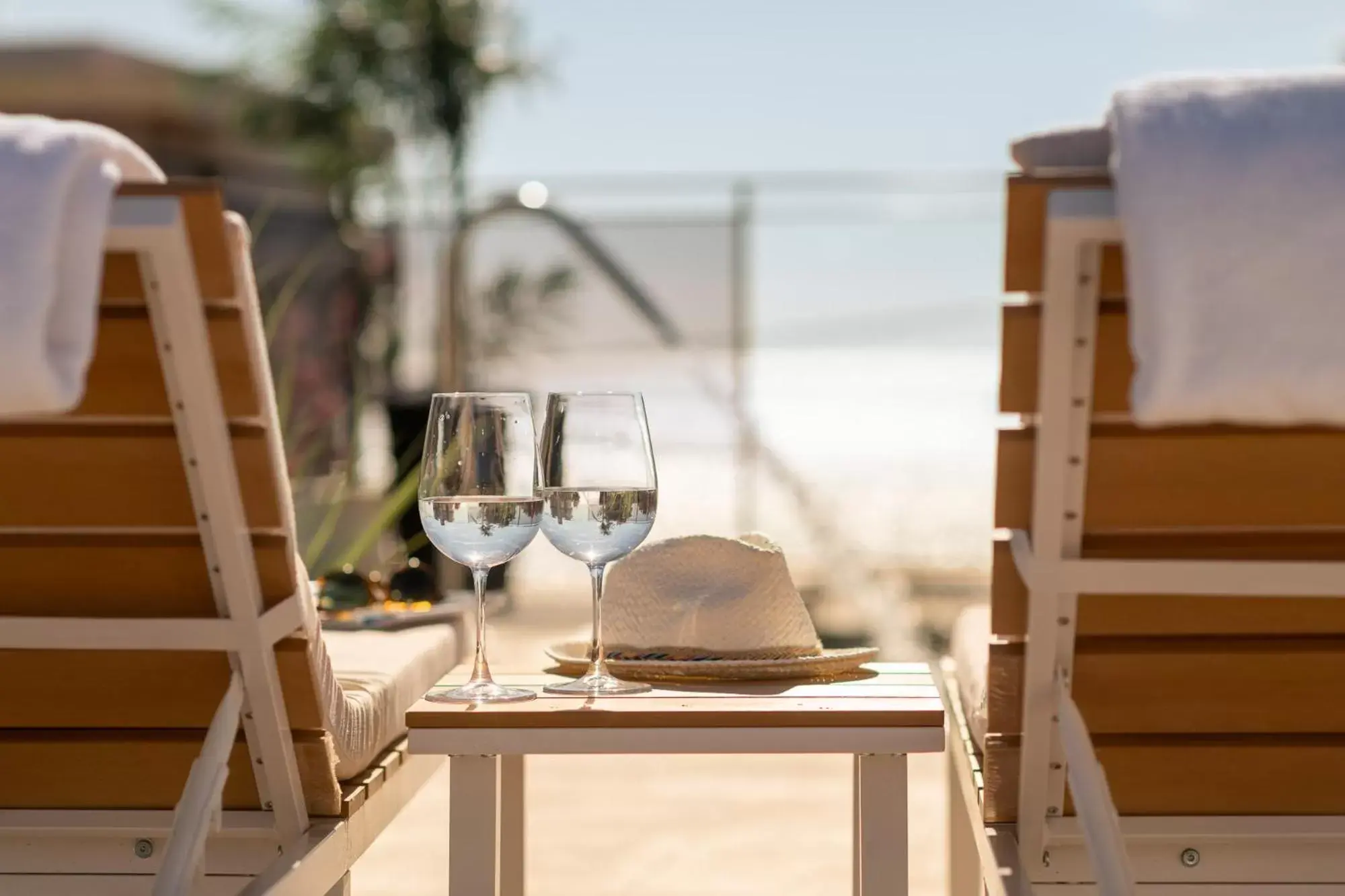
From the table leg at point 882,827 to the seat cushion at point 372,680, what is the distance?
0.55 meters

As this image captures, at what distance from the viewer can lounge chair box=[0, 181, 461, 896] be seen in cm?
153

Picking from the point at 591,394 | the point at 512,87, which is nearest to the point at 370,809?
the point at 591,394

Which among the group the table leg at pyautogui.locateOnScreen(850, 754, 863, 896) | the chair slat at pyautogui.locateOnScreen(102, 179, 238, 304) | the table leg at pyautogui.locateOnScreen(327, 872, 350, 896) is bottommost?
the table leg at pyautogui.locateOnScreen(327, 872, 350, 896)

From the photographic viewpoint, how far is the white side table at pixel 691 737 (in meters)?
1.54

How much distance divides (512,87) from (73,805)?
663cm

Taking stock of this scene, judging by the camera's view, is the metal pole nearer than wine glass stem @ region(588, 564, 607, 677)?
No

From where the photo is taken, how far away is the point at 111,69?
1041 centimetres

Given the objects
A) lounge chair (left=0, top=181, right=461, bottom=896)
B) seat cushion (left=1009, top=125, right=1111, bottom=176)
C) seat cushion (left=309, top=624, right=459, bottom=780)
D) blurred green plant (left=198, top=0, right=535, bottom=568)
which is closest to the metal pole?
blurred green plant (left=198, top=0, right=535, bottom=568)

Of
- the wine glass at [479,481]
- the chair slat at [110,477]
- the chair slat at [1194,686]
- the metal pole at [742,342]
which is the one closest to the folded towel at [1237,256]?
the chair slat at [1194,686]

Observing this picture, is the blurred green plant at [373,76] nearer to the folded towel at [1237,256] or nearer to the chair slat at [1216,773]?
the chair slat at [1216,773]

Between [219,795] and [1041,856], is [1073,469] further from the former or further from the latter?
[219,795]

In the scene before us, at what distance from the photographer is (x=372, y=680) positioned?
2.06 meters

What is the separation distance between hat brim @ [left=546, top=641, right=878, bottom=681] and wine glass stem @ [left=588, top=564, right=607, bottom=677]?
4 cm

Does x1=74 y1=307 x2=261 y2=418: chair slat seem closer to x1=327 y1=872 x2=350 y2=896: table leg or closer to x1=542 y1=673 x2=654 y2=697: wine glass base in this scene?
x1=542 y1=673 x2=654 y2=697: wine glass base
